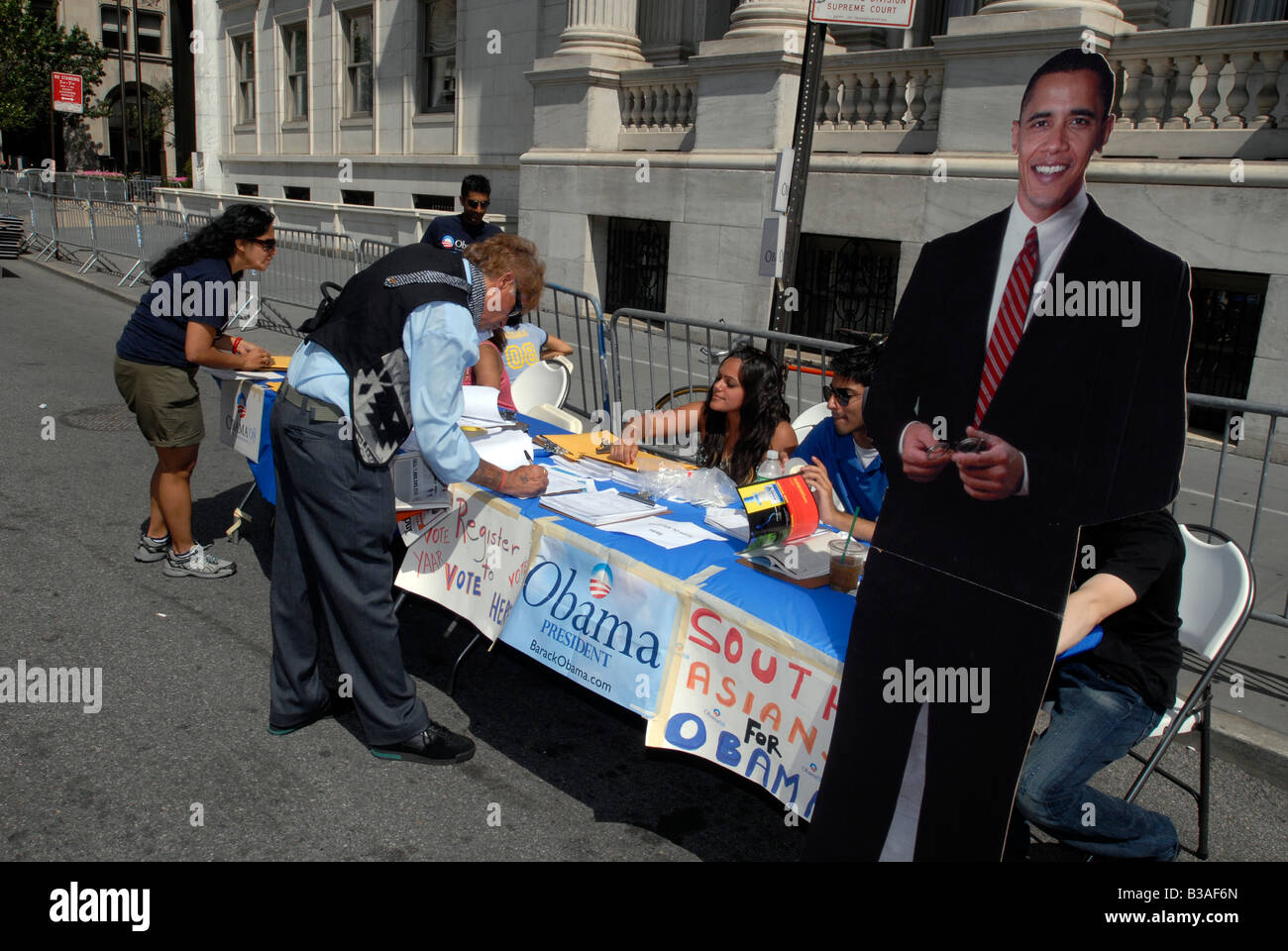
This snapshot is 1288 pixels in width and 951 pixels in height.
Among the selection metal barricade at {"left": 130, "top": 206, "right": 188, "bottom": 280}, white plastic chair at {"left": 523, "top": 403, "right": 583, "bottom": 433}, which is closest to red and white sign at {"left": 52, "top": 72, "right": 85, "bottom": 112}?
metal barricade at {"left": 130, "top": 206, "right": 188, "bottom": 280}

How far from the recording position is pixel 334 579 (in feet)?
12.2

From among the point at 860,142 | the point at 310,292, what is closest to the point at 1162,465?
the point at 860,142

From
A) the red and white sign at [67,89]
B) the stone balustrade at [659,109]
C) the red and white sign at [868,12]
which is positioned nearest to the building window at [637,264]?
the stone balustrade at [659,109]

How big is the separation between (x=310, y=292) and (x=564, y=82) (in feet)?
18.1

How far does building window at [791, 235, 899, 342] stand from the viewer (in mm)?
12727

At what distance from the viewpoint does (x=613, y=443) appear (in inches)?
198

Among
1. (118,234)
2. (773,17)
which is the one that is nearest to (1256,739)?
(773,17)

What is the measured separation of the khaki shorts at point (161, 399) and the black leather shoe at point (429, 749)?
246cm

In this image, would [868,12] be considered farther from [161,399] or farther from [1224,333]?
[1224,333]

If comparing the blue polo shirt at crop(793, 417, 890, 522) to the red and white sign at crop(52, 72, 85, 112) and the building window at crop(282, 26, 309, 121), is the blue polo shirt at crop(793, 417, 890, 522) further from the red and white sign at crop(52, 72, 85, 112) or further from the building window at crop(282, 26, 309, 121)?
the red and white sign at crop(52, 72, 85, 112)

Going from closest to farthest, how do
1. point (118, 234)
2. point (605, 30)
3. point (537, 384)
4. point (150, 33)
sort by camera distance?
point (537, 384), point (605, 30), point (118, 234), point (150, 33)

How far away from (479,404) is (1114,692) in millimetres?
2965

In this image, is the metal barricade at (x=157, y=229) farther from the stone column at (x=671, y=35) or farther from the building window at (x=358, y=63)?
the building window at (x=358, y=63)
